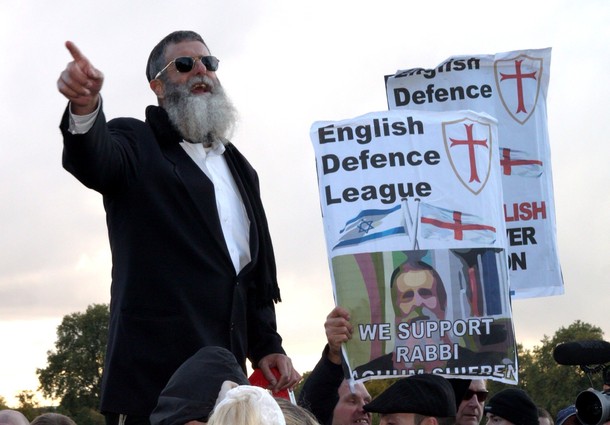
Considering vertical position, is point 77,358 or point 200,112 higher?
→ point 200,112

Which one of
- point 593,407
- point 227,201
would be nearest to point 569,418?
point 593,407

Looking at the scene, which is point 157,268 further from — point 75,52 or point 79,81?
point 75,52

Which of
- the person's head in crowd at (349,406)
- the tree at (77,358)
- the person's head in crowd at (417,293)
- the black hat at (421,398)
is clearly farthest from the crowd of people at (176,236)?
the tree at (77,358)

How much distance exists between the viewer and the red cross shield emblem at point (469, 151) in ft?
20.3

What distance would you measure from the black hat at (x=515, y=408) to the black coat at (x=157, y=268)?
316 centimetres

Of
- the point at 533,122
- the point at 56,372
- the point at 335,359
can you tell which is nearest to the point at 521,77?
the point at 533,122

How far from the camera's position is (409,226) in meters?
6.07

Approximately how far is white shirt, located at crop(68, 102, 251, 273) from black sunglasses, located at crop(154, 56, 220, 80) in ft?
1.06

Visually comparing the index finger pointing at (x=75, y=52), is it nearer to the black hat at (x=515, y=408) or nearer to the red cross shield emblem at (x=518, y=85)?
the red cross shield emblem at (x=518, y=85)

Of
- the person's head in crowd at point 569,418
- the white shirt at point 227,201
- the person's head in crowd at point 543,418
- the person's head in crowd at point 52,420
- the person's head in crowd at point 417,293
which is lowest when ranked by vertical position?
the person's head in crowd at point 543,418

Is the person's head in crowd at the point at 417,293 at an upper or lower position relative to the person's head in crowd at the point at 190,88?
lower

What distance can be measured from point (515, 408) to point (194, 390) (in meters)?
4.24

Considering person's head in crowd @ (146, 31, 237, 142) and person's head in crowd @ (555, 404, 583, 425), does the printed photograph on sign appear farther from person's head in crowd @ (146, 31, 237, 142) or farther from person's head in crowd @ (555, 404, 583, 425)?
person's head in crowd @ (555, 404, 583, 425)

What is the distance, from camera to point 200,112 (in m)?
5.05
